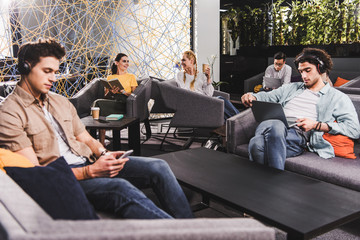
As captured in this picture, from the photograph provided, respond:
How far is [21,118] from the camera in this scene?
5.76ft

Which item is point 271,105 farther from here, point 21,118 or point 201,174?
point 21,118

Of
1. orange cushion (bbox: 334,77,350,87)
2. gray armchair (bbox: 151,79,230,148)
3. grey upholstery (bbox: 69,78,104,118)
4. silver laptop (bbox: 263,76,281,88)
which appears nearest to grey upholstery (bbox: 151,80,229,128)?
gray armchair (bbox: 151,79,230,148)

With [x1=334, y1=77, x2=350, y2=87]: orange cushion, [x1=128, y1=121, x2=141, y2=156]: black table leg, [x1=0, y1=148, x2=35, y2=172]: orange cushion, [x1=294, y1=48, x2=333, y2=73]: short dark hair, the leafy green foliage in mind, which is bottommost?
[x1=128, y1=121, x2=141, y2=156]: black table leg

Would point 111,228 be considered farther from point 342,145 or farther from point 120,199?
point 342,145

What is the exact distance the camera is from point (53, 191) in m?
1.30

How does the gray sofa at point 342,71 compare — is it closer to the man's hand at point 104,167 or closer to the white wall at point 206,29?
the white wall at point 206,29

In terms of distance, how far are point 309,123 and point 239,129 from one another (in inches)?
25.4

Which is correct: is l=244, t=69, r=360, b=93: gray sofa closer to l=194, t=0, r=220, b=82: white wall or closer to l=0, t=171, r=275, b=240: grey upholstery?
l=194, t=0, r=220, b=82: white wall

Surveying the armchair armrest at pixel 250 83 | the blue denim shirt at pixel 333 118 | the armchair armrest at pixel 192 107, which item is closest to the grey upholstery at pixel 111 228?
the blue denim shirt at pixel 333 118

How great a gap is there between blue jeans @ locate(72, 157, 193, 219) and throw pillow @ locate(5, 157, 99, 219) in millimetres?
233

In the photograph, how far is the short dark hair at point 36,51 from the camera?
180 centimetres

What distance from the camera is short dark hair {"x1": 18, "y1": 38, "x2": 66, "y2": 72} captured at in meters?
1.80

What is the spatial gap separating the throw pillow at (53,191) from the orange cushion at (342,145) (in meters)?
1.99

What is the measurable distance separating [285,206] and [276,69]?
4.39 metres
